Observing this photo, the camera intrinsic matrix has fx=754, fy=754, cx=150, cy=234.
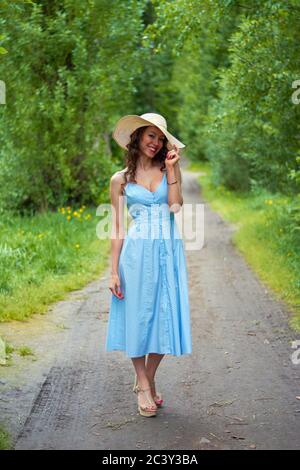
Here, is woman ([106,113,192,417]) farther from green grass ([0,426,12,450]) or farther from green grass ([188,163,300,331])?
green grass ([188,163,300,331])

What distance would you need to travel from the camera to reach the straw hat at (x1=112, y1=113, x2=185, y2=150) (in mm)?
5238

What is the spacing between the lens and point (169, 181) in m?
5.26

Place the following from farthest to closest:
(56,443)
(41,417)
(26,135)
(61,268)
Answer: (26,135) < (61,268) < (41,417) < (56,443)

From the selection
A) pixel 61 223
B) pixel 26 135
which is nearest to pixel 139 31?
pixel 26 135

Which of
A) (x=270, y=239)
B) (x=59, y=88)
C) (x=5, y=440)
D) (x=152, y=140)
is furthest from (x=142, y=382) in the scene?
(x=59, y=88)

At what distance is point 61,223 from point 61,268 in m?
3.33

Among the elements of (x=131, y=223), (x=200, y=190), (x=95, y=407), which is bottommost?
(x=200, y=190)

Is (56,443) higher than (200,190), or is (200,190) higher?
(56,443)

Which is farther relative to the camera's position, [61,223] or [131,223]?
[61,223]

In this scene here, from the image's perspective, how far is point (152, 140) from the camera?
5324 mm

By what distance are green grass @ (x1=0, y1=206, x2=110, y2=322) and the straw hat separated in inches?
124

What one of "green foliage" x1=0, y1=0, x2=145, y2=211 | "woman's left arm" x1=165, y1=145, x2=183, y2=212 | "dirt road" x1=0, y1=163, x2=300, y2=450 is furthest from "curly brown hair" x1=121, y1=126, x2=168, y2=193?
"green foliage" x1=0, y1=0, x2=145, y2=211

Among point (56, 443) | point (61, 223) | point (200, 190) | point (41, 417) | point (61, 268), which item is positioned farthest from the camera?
point (200, 190)

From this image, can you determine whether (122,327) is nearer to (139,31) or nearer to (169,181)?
(169,181)
